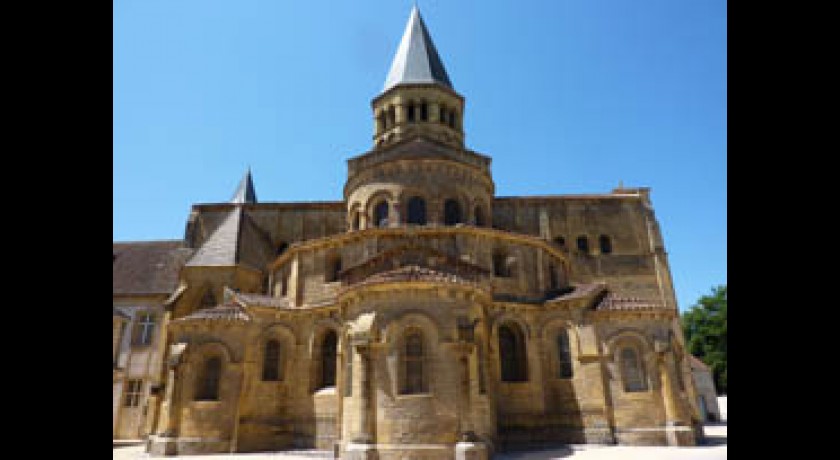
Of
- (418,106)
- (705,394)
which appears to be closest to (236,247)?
(418,106)

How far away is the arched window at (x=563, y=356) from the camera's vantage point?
19281 mm

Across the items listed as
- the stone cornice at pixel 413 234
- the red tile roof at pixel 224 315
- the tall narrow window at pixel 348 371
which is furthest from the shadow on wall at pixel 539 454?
the red tile roof at pixel 224 315

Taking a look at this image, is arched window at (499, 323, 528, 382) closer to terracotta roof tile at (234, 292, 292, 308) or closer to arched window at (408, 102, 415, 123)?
terracotta roof tile at (234, 292, 292, 308)

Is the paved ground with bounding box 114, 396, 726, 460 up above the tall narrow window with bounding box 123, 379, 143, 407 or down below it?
below

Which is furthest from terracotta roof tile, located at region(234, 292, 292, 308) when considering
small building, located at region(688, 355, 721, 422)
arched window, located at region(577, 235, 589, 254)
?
small building, located at region(688, 355, 721, 422)

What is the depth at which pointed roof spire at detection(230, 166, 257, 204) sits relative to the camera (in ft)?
143

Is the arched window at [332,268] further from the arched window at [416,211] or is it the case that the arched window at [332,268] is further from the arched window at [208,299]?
the arched window at [208,299]

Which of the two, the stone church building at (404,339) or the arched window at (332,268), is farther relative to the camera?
the arched window at (332,268)

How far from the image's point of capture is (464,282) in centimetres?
1619

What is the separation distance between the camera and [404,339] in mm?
15578

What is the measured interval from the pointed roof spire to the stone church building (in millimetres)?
14621

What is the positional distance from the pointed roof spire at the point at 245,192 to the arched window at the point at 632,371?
34714 mm
